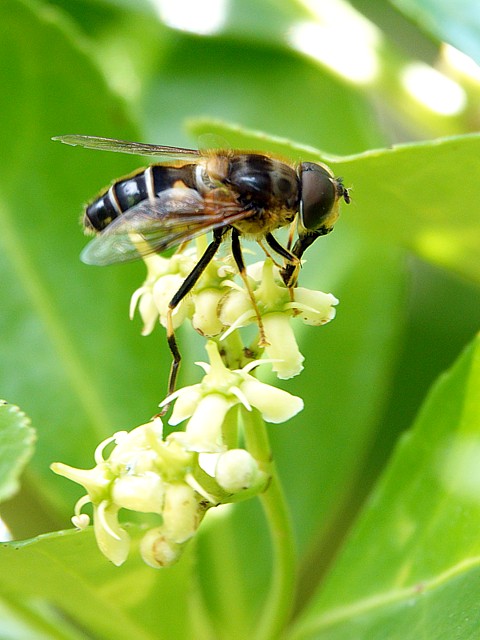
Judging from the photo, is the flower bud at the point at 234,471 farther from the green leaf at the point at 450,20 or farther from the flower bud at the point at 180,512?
the green leaf at the point at 450,20

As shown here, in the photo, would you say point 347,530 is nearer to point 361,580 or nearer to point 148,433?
point 361,580

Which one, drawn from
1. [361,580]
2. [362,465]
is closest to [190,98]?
[362,465]

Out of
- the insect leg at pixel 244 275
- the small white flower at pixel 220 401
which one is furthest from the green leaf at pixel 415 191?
the small white flower at pixel 220 401

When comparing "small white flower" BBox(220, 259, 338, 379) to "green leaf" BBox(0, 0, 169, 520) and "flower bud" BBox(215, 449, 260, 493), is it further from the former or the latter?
"green leaf" BBox(0, 0, 169, 520)

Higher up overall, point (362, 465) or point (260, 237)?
point (260, 237)

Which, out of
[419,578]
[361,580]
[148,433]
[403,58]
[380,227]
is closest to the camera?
[148,433]

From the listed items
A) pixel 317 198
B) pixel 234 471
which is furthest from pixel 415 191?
pixel 234 471
